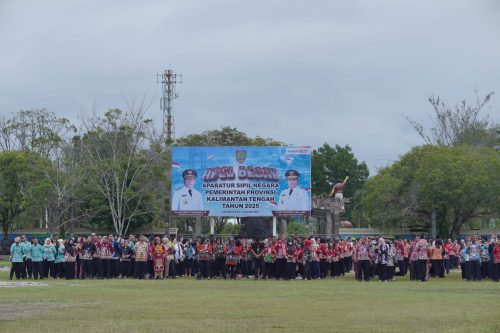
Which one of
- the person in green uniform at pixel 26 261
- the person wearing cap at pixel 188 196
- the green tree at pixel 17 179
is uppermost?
the green tree at pixel 17 179

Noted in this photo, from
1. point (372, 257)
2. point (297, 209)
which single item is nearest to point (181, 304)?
A: point (372, 257)

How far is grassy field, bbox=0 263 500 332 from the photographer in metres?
15.7

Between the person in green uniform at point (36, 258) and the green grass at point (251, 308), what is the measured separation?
568 cm

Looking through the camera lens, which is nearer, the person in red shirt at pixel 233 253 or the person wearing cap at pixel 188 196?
the person in red shirt at pixel 233 253

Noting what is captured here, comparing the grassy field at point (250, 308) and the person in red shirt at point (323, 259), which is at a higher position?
the person in red shirt at point (323, 259)

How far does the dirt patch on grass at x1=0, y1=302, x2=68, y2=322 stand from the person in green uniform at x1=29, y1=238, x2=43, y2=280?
41.0 ft

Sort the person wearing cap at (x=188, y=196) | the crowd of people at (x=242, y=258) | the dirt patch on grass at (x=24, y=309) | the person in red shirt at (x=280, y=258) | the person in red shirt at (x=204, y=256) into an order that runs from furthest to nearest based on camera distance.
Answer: the person wearing cap at (x=188, y=196)
the person in red shirt at (x=204, y=256)
the person in red shirt at (x=280, y=258)
the crowd of people at (x=242, y=258)
the dirt patch on grass at (x=24, y=309)

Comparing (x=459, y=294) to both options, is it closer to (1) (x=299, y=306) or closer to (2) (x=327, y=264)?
(1) (x=299, y=306)

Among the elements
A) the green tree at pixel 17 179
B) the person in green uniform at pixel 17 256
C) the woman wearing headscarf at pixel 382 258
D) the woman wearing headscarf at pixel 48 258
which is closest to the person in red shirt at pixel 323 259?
the woman wearing headscarf at pixel 382 258

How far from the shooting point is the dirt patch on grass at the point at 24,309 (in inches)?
698

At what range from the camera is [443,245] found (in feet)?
112

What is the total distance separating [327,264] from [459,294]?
11.1m

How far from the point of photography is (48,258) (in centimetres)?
3303

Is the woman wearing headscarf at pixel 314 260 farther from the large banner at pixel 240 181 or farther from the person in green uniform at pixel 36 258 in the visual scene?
the person in green uniform at pixel 36 258
